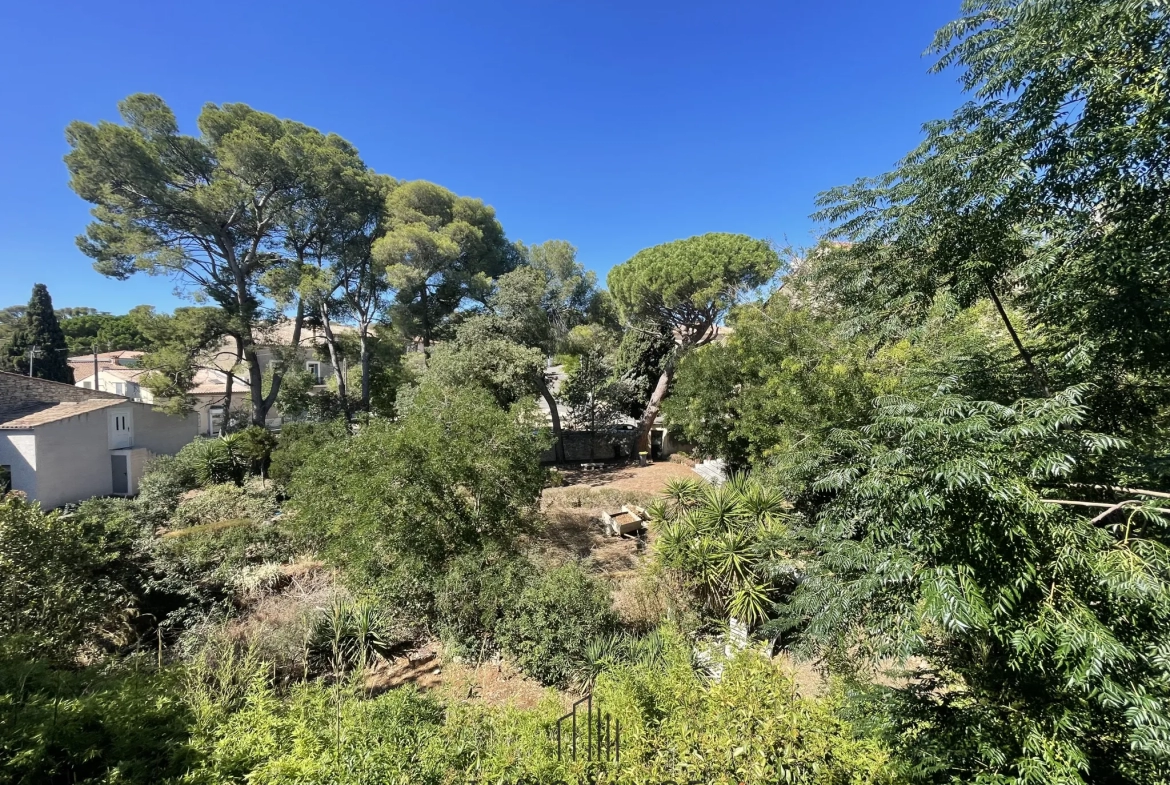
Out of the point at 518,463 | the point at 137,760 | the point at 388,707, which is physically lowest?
the point at 388,707

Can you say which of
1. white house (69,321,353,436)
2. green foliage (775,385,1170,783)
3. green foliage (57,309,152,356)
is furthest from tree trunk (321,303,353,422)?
green foliage (57,309,152,356)

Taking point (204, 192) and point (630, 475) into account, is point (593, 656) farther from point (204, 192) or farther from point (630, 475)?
point (204, 192)

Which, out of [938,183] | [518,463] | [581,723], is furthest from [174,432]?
[938,183]

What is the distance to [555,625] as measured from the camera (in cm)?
525

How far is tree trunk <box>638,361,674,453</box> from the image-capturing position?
16.8 metres

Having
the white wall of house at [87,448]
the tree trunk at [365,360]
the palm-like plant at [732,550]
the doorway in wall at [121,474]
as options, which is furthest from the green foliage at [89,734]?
the doorway in wall at [121,474]

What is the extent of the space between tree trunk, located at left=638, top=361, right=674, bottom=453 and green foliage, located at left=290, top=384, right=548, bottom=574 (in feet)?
31.4

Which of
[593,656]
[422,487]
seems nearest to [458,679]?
[593,656]

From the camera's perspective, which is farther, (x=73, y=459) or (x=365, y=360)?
(x=365, y=360)

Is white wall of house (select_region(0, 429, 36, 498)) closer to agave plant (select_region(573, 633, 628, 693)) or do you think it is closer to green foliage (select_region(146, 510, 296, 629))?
green foliage (select_region(146, 510, 296, 629))

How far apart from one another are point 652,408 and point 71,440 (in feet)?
62.7

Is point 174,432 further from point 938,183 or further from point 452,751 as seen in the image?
point 938,183

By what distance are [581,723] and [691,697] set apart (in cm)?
113

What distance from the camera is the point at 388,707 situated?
333 centimetres
